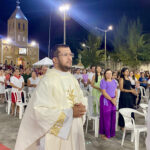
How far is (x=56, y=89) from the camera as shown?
2.24 metres

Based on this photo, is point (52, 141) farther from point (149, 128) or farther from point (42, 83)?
point (149, 128)

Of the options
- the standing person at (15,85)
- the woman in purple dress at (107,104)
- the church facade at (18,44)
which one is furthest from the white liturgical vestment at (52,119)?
the church facade at (18,44)

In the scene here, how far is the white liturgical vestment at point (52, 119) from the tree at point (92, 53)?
845 inches

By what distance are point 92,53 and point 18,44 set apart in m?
35.5

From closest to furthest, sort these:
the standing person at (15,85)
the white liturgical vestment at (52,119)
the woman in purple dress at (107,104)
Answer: the white liturgical vestment at (52,119) → the woman in purple dress at (107,104) → the standing person at (15,85)

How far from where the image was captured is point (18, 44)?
53.3 meters

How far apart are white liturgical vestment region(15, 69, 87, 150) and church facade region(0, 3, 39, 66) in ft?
161

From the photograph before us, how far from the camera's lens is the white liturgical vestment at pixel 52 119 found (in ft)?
6.79

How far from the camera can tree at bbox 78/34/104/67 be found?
78.5 feet

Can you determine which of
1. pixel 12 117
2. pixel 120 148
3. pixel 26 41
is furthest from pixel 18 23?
pixel 120 148

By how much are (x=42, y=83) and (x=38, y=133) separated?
0.59 meters

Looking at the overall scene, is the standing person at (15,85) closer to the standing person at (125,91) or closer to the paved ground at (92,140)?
the paved ground at (92,140)

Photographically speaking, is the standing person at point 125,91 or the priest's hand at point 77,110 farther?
the standing person at point 125,91

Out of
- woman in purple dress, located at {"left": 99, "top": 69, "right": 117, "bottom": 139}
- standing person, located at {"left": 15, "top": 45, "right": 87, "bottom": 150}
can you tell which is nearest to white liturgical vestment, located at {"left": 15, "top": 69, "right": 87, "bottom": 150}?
standing person, located at {"left": 15, "top": 45, "right": 87, "bottom": 150}
